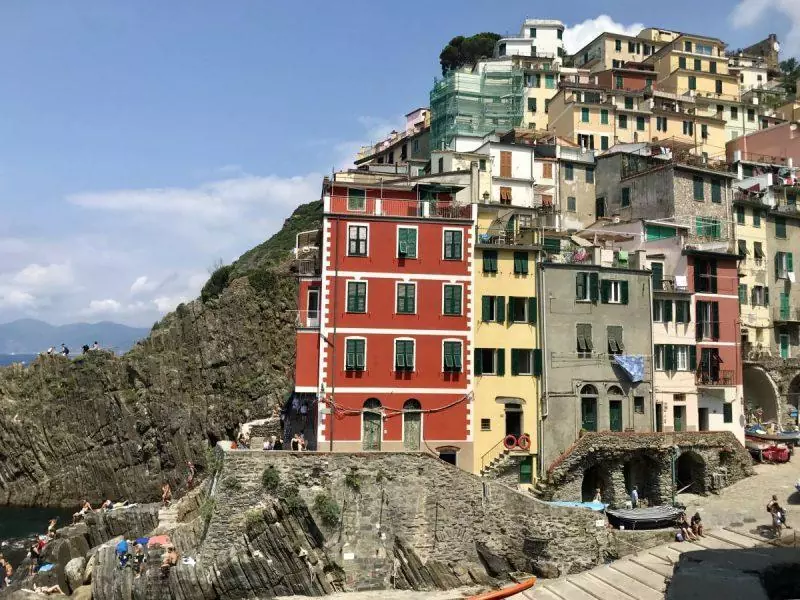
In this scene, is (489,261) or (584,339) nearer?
(489,261)

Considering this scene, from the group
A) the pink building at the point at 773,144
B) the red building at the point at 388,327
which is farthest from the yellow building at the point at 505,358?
the pink building at the point at 773,144

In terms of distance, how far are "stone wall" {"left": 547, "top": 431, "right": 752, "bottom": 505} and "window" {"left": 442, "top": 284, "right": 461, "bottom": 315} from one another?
10.0 m

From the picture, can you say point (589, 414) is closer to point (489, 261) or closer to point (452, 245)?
point (489, 261)

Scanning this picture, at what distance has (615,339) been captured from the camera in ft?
137

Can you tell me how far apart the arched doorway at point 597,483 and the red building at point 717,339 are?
26.5 ft

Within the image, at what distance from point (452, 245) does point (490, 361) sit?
695 centimetres

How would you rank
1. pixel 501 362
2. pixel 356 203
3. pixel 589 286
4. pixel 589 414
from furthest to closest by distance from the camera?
pixel 589 286, pixel 589 414, pixel 501 362, pixel 356 203

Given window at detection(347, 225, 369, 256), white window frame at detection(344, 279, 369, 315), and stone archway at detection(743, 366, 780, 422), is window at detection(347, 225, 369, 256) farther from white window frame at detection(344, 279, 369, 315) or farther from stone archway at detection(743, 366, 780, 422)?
stone archway at detection(743, 366, 780, 422)

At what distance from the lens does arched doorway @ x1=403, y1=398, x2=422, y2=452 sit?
3822 cm

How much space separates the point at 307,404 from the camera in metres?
41.7

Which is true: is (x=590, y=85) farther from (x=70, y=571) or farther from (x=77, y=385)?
(x=70, y=571)

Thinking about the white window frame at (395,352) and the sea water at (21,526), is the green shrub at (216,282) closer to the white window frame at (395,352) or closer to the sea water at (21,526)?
the sea water at (21,526)

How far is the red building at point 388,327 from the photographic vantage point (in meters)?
37.8

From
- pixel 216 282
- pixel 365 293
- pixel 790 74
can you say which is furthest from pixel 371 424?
pixel 790 74
